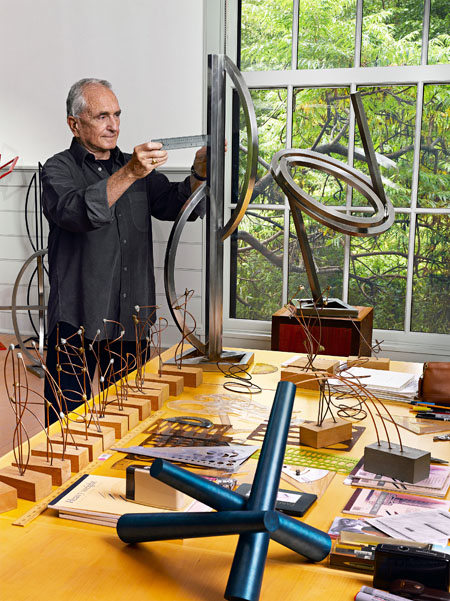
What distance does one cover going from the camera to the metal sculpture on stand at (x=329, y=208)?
3.23 metres

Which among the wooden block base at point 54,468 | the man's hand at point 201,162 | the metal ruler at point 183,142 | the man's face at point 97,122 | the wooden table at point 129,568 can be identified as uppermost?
the man's face at point 97,122

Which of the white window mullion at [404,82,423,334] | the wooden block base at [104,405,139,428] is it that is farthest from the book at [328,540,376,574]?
the white window mullion at [404,82,423,334]

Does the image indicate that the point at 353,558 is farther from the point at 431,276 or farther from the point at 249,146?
the point at 431,276

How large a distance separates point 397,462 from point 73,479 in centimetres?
67

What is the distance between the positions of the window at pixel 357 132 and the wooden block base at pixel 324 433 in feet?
8.20

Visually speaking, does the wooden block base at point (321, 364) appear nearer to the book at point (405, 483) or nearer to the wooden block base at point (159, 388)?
the wooden block base at point (159, 388)

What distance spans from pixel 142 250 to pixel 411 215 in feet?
6.03

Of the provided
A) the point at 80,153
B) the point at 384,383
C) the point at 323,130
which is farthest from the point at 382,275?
the point at 384,383

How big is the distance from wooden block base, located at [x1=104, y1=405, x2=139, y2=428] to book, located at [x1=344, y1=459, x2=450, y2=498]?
56 centimetres

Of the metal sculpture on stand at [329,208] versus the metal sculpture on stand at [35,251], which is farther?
the metal sculpture on stand at [35,251]

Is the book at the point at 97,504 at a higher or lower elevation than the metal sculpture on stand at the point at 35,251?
lower

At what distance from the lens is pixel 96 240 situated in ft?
10.1

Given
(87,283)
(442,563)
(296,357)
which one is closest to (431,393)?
(296,357)

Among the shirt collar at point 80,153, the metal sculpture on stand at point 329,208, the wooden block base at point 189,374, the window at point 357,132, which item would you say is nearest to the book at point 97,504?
the wooden block base at point 189,374
